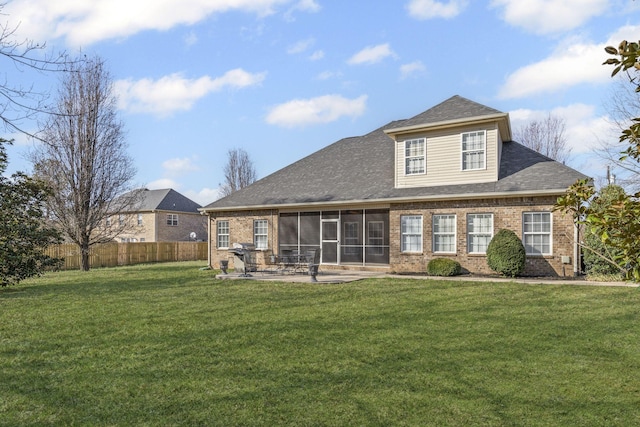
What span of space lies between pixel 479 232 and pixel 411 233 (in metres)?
2.68

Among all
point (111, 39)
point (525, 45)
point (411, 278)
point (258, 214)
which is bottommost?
point (411, 278)

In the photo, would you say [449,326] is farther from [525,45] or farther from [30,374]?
[525,45]

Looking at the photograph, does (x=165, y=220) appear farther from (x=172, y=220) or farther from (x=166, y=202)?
(x=166, y=202)

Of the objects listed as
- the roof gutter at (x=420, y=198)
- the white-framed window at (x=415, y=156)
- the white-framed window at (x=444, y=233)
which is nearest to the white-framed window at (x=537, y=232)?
the roof gutter at (x=420, y=198)

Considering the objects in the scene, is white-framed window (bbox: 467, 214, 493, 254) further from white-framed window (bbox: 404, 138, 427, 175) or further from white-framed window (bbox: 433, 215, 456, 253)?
white-framed window (bbox: 404, 138, 427, 175)

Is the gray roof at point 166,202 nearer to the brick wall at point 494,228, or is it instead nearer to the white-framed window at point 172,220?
the white-framed window at point 172,220

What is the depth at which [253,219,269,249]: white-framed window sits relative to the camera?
856 inches

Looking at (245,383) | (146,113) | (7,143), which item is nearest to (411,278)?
(146,113)

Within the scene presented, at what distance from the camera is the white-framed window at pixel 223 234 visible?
75.4ft

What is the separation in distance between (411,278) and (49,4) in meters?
13.4

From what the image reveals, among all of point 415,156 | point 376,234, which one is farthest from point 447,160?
point 376,234

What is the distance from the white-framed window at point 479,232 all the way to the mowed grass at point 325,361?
5051 millimetres

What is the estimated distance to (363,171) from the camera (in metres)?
21.3

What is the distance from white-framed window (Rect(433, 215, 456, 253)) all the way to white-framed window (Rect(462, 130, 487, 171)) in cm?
220
